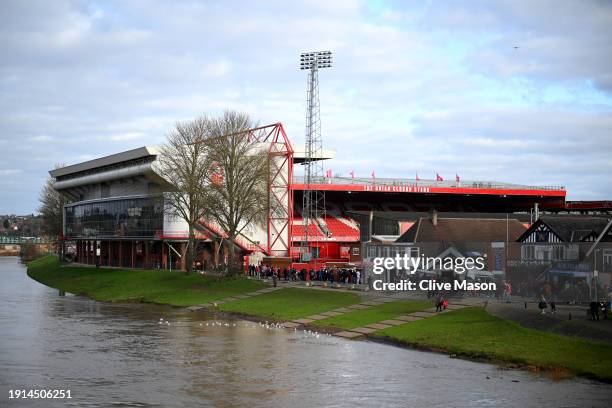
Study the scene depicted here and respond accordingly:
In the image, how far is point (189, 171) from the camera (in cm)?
8638

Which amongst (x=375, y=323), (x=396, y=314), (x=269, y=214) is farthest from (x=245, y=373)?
(x=269, y=214)

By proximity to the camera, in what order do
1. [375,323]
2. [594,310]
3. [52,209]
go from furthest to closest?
[52,209] < [375,323] < [594,310]

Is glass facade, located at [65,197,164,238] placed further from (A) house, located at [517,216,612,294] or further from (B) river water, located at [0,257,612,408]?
(A) house, located at [517,216,612,294]

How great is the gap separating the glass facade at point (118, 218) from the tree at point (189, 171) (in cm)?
419

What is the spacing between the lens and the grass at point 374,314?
5103 cm

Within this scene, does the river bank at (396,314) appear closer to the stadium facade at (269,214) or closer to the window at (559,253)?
the window at (559,253)

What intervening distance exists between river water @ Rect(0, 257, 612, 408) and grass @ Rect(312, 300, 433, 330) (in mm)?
2983

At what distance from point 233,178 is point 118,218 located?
37348 millimetres

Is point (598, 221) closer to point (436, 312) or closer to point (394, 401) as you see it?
point (436, 312)

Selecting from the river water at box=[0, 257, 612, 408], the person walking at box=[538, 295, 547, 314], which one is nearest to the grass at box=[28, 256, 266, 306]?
the river water at box=[0, 257, 612, 408]

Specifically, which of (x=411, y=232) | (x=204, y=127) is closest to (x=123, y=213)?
(x=204, y=127)

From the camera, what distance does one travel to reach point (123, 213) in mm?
112938

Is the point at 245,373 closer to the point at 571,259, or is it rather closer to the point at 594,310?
the point at 594,310

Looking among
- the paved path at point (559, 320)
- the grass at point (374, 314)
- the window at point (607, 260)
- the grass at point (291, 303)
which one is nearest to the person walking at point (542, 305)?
the paved path at point (559, 320)
